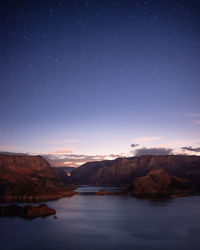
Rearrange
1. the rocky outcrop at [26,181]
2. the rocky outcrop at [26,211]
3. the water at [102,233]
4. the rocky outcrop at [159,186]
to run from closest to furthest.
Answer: the water at [102,233]
the rocky outcrop at [26,211]
the rocky outcrop at [26,181]
the rocky outcrop at [159,186]

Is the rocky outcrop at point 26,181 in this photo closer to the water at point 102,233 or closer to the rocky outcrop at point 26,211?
the rocky outcrop at point 26,211

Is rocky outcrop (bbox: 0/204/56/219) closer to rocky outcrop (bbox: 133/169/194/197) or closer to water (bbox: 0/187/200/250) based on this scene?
water (bbox: 0/187/200/250)

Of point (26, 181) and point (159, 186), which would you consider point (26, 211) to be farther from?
point (159, 186)

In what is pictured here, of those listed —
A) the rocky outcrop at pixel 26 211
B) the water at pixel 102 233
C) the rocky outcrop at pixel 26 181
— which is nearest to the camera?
the water at pixel 102 233

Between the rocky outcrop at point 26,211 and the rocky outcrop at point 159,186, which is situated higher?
the rocky outcrop at point 26,211

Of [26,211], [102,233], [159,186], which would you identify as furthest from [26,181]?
[102,233]

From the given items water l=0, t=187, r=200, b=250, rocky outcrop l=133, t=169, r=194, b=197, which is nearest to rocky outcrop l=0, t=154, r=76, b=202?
rocky outcrop l=133, t=169, r=194, b=197

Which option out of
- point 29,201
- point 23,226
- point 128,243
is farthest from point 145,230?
point 29,201

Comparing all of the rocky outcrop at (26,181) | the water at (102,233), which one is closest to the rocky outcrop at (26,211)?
the water at (102,233)
